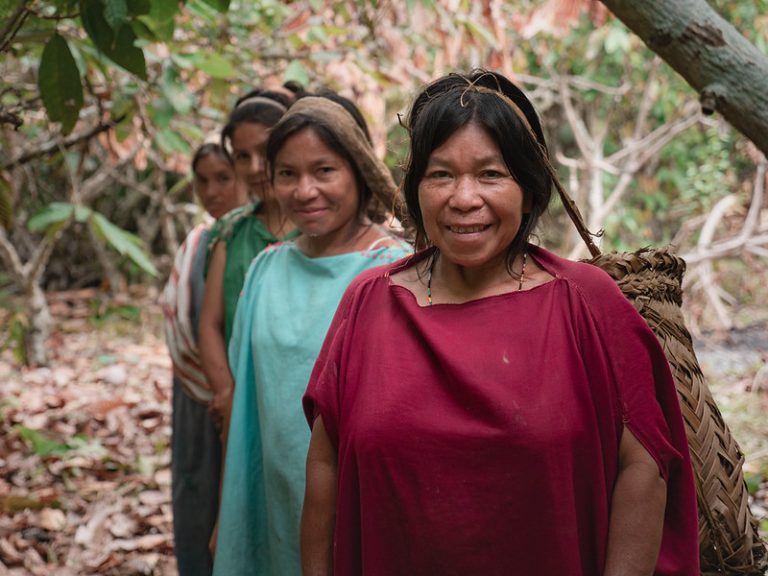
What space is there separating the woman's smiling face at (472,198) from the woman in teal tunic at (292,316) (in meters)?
0.59

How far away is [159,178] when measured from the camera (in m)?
6.10

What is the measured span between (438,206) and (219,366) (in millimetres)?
1175

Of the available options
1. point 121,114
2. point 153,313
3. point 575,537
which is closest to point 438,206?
point 575,537

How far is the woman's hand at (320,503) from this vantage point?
153 cm

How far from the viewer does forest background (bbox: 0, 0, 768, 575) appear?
9.90 ft

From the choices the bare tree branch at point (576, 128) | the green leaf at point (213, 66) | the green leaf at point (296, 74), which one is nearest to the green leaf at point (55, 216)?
the green leaf at point (213, 66)

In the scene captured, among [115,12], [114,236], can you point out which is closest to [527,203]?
[115,12]

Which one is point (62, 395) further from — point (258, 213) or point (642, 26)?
point (642, 26)

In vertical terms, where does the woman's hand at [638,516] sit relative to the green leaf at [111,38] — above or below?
below

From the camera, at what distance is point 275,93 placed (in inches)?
103

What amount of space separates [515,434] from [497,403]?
6cm

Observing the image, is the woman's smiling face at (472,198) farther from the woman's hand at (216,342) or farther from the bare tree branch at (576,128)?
the bare tree branch at (576,128)

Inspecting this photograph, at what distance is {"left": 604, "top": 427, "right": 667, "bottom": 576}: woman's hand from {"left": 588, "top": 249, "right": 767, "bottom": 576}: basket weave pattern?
0.51ft

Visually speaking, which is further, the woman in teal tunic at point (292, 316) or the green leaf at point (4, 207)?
the green leaf at point (4, 207)
